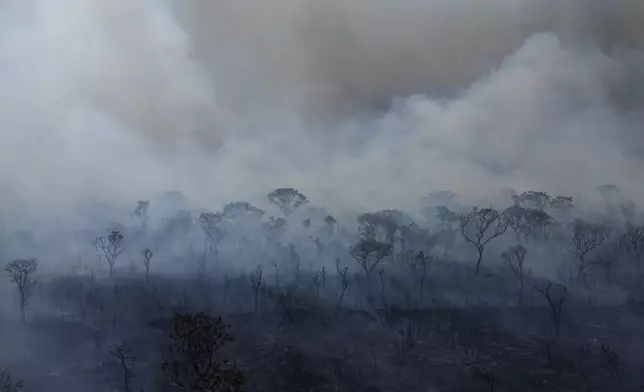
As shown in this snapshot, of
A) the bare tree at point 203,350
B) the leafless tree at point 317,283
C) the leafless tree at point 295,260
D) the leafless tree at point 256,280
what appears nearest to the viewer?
Answer: the bare tree at point 203,350

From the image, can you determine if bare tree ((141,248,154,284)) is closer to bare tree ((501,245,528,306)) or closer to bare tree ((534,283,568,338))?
bare tree ((501,245,528,306))

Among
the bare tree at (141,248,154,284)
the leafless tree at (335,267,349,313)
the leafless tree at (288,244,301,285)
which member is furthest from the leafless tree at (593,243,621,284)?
the bare tree at (141,248,154,284)

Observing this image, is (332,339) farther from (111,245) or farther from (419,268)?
(111,245)

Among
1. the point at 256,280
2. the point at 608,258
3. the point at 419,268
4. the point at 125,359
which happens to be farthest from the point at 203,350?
the point at 608,258

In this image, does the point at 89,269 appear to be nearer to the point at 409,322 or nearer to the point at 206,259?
the point at 206,259

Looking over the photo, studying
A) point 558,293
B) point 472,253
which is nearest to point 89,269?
point 472,253

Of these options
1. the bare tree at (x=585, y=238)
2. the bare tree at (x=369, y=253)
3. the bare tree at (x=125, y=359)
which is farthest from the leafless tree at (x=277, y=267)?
the bare tree at (x=585, y=238)

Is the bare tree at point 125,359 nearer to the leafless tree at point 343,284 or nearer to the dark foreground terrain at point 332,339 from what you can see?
the dark foreground terrain at point 332,339
